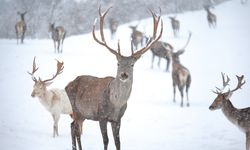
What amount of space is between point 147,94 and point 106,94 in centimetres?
696

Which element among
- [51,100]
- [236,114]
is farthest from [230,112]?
[51,100]

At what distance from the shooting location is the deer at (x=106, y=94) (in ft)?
18.8

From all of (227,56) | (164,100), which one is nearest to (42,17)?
(227,56)

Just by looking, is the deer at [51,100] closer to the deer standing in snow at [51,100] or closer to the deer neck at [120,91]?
the deer standing in snow at [51,100]

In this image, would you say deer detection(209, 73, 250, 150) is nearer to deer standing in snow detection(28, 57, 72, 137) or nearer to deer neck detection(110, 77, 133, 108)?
deer neck detection(110, 77, 133, 108)

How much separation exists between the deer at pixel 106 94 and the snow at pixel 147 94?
1.15m

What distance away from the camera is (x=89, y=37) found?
23.5 metres

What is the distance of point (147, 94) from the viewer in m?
12.9

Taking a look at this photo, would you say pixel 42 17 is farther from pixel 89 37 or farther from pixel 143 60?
pixel 143 60

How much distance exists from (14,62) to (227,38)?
1091cm

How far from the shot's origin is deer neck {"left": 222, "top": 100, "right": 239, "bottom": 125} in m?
6.73

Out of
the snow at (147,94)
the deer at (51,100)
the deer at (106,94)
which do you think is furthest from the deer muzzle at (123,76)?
the deer at (51,100)

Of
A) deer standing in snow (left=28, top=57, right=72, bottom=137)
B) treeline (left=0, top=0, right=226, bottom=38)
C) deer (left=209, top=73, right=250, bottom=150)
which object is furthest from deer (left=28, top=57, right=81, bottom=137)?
treeline (left=0, top=0, right=226, bottom=38)

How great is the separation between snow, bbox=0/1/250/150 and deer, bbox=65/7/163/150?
3.77 ft
